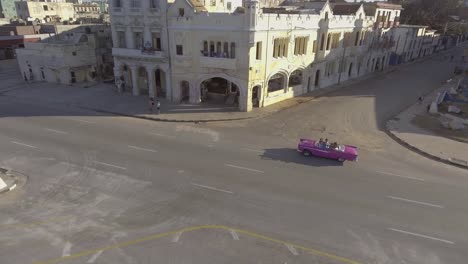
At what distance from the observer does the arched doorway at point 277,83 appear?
36.6m

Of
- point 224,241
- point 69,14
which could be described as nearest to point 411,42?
point 224,241

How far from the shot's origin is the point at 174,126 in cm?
2850

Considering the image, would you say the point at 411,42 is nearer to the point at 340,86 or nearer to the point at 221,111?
the point at 340,86

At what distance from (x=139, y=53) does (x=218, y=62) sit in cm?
1010

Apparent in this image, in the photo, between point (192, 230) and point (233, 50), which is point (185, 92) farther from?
point (192, 230)

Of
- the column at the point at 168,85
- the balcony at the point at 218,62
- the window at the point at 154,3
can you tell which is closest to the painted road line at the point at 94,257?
the balcony at the point at 218,62

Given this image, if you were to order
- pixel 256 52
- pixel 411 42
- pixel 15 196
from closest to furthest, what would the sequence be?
pixel 15 196 < pixel 256 52 < pixel 411 42

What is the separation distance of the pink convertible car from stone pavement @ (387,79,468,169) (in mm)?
6860

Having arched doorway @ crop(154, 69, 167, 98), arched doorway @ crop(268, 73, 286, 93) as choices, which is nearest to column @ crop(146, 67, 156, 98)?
arched doorway @ crop(154, 69, 167, 98)

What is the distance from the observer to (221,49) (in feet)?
104

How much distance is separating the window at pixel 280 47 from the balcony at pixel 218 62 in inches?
217

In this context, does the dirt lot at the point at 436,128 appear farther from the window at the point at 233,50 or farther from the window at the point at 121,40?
the window at the point at 121,40

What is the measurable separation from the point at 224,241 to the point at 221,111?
774 inches

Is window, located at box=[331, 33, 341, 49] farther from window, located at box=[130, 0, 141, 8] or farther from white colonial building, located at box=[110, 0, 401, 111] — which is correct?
window, located at box=[130, 0, 141, 8]
